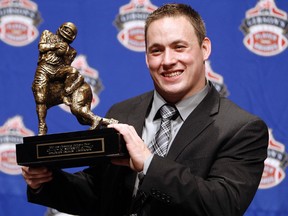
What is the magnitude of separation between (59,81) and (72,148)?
198mm

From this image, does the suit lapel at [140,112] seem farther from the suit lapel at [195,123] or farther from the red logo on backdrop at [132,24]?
the red logo on backdrop at [132,24]

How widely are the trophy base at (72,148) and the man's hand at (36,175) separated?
0.03 metres

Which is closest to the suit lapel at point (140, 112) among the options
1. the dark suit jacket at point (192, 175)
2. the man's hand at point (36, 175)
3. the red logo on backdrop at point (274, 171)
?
the dark suit jacket at point (192, 175)

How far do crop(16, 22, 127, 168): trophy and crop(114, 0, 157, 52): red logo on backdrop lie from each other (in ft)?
2.86

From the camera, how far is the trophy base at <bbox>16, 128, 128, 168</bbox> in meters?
1.24

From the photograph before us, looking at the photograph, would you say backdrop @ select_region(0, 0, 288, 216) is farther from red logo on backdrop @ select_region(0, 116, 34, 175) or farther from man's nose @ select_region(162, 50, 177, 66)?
man's nose @ select_region(162, 50, 177, 66)

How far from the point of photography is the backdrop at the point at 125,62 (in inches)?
86.2

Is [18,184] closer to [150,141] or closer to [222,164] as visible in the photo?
[150,141]

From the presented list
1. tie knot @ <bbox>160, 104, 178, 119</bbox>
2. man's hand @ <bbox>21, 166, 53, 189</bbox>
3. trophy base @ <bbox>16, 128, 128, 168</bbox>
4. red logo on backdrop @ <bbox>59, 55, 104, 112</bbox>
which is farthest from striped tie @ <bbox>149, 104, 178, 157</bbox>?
red logo on backdrop @ <bbox>59, 55, 104, 112</bbox>

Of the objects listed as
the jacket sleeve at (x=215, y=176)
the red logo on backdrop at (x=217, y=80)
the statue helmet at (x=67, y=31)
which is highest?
the red logo on backdrop at (x=217, y=80)

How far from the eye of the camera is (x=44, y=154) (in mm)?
1295

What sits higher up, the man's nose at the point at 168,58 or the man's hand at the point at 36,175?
the man's nose at the point at 168,58

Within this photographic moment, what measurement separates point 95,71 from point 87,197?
2.79 feet

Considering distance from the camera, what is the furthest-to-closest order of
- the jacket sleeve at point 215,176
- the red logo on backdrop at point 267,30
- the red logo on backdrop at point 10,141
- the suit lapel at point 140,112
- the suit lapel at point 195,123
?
the red logo on backdrop at point 267,30
the red logo on backdrop at point 10,141
the suit lapel at point 140,112
the suit lapel at point 195,123
the jacket sleeve at point 215,176
